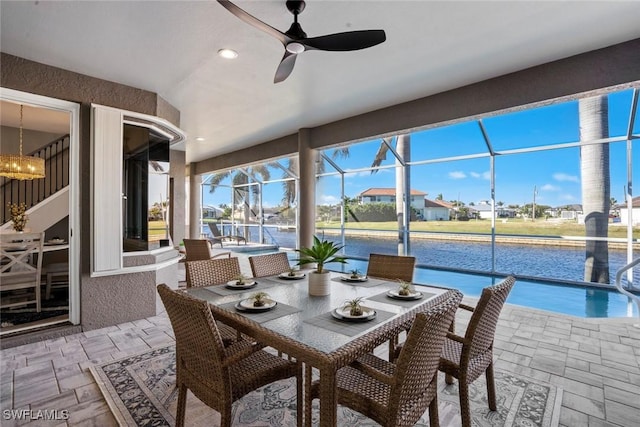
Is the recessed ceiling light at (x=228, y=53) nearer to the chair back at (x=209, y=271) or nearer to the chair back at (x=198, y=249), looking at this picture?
the chair back at (x=209, y=271)


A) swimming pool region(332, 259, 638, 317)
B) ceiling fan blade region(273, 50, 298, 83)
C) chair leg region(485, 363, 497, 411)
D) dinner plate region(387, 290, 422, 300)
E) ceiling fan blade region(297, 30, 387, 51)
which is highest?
ceiling fan blade region(273, 50, 298, 83)

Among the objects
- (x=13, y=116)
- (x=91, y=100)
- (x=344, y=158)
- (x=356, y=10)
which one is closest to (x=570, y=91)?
(x=356, y=10)

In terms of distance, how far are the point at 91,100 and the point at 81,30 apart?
100 centimetres

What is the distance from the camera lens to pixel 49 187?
18.4 feet

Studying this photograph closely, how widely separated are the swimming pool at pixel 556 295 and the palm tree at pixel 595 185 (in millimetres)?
506

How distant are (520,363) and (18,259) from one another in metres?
5.09

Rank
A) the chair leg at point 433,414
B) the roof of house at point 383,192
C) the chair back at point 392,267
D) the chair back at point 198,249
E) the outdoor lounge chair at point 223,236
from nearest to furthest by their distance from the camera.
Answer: the chair leg at point 433,414
the chair back at point 392,267
the chair back at point 198,249
the roof of house at point 383,192
the outdoor lounge chair at point 223,236

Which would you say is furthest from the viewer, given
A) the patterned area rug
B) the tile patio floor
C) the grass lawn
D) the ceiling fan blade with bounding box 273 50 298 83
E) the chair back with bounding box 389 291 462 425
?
the grass lawn

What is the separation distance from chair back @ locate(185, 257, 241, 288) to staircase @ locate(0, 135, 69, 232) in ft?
13.3

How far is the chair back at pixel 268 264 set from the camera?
2.76m

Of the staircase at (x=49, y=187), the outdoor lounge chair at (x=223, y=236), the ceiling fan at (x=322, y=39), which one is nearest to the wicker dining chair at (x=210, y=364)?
the ceiling fan at (x=322, y=39)

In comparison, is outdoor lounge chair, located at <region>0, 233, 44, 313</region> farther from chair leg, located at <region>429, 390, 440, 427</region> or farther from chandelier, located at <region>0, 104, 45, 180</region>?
chair leg, located at <region>429, 390, 440, 427</region>

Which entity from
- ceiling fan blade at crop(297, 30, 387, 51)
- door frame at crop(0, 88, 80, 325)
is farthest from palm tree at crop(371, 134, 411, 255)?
door frame at crop(0, 88, 80, 325)

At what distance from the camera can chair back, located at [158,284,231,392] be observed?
1.40 meters
